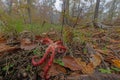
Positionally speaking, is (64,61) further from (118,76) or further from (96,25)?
(96,25)

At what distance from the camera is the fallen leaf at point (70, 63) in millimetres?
1396

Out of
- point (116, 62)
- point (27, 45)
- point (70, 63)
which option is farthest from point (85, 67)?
point (27, 45)

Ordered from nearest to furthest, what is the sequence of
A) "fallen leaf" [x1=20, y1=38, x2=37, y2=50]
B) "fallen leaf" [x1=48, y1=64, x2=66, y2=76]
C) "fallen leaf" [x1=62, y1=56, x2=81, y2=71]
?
"fallen leaf" [x1=48, y1=64, x2=66, y2=76] → "fallen leaf" [x1=62, y1=56, x2=81, y2=71] → "fallen leaf" [x1=20, y1=38, x2=37, y2=50]

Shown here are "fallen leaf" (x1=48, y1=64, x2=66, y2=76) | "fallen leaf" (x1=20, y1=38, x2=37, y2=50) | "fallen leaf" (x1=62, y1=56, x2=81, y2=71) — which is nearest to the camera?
"fallen leaf" (x1=48, y1=64, x2=66, y2=76)

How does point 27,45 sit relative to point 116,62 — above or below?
above

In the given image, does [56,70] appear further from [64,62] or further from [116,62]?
[116,62]

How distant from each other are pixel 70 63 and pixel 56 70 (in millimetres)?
174

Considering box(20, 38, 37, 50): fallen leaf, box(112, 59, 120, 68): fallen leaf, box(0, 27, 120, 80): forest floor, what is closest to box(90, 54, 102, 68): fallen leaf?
box(0, 27, 120, 80): forest floor

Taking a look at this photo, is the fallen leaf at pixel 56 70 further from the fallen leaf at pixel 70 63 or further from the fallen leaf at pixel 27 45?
the fallen leaf at pixel 27 45

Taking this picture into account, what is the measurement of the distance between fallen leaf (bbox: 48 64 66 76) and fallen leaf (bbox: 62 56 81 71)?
56 mm

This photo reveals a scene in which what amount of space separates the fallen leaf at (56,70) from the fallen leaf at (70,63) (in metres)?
0.06

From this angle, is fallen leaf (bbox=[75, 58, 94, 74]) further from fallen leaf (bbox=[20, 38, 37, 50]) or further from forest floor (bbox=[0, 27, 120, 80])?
fallen leaf (bbox=[20, 38, 37, 50])

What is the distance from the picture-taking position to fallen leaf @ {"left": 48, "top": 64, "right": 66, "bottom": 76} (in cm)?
128

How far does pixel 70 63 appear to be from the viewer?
4.73 feet
